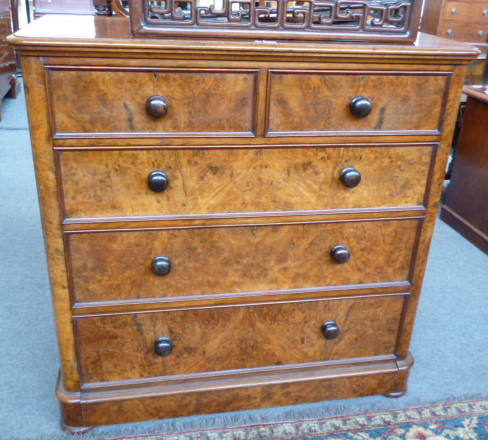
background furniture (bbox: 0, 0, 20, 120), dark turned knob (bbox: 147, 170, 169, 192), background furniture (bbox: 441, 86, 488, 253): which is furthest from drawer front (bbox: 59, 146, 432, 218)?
background furniture (bbox: 0, 0, 20, 120)

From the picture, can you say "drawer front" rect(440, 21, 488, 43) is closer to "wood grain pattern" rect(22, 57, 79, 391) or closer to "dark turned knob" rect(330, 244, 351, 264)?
"dark turned knob" rect(330, 244, 351, 264)

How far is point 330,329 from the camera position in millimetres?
1691

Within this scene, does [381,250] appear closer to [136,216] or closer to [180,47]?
[136,216]

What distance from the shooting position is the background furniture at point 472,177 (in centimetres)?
288

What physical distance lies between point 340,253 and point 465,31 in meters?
4.26

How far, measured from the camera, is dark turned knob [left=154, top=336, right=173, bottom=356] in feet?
5.26

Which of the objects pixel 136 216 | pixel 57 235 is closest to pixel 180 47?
pixel 136 216

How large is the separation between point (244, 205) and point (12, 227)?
188cm

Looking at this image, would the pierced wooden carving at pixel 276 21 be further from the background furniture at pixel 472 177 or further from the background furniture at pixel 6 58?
the background furniture at pixel 6 58

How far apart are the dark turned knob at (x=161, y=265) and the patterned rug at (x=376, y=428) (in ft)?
1.80

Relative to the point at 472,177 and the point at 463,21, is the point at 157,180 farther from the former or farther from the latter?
the point at 463,21

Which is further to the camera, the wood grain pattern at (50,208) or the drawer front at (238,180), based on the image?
the drawer front at (238,180)

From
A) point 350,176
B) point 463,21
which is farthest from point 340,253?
point 463,21

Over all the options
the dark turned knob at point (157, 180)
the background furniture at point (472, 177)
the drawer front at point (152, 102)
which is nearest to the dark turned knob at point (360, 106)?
the drawer front at point (152, 102)
